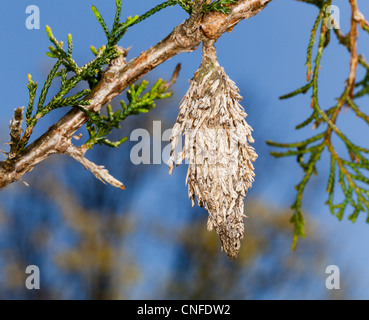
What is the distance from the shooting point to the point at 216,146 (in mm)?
2352

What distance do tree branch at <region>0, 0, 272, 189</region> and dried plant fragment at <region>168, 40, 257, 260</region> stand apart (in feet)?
0.52

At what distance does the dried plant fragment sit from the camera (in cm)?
235

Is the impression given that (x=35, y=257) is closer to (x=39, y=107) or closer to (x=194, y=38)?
(x=39, y=107)

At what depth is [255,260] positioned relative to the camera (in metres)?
12.1

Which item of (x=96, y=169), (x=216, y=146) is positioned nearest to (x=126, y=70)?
(x=96, y=169)

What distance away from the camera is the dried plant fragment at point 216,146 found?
2.35 m

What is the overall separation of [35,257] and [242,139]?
10.7 metres

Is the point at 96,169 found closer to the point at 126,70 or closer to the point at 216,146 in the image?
the point at 126,70

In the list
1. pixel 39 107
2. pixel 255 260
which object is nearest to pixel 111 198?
pixel 255 260

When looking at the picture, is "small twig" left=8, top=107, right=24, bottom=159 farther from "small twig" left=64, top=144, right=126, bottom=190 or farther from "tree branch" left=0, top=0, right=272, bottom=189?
"small twig" left=64, top=144, right=126, bottom=190

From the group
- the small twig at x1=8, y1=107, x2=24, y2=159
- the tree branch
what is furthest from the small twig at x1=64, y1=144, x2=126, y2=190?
the small twig at x1=8, y1=107, x2=24, y2=159

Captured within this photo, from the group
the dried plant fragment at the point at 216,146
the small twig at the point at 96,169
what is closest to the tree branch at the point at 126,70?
the small twig at the point at 96,169

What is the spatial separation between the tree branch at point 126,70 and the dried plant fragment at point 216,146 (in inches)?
6.2

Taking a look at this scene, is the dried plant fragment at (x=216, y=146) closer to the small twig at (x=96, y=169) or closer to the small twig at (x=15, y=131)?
the small twig at (x=96, y=169)
